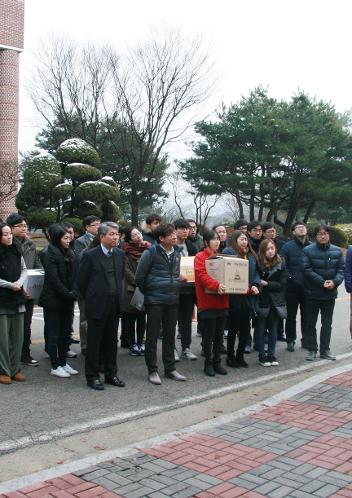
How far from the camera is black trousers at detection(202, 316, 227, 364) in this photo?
6.53 m

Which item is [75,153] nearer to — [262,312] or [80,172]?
[80,172]

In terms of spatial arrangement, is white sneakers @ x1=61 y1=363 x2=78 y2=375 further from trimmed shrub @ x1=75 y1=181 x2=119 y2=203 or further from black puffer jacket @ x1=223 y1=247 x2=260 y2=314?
trimmed shrub @ x1=75 y1=181 x2=119 y2=203

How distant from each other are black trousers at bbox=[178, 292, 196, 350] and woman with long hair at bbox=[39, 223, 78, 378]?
1674 mm

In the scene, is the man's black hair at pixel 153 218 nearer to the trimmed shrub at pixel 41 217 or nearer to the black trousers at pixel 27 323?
the black trousers at pixel 27 323

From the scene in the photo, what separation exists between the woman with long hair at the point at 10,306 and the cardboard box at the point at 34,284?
35 centimetres

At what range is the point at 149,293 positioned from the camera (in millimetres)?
6160

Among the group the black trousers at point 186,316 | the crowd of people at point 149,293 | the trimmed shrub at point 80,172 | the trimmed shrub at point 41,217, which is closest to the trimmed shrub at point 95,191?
the trimmed shrub at point 80,172

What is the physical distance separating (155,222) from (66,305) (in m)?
1.77

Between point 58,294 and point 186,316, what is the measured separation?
2.01m

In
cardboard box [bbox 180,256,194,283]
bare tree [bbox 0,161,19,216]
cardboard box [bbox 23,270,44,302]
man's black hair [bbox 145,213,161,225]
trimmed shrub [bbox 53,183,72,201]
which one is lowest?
cardboard box [bbox 23,270,44,302]

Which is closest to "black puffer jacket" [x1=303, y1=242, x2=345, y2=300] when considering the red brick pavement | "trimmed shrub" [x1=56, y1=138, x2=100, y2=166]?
the red brick pavement

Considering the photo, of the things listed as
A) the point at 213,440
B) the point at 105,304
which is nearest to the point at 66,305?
the point at 105,304

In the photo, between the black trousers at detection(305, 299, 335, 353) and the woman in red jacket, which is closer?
the woman in red jacket

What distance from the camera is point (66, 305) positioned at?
645cm
